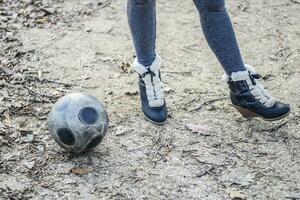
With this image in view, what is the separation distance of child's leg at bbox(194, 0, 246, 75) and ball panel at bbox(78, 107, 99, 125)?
813mm

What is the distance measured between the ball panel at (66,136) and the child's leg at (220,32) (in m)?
0.99

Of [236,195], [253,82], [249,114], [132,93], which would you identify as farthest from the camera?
[132,93]

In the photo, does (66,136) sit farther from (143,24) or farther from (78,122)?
(143,24)

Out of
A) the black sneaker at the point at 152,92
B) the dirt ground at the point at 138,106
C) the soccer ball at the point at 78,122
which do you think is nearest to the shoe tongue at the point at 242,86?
the dirt ground at the point at 138,106

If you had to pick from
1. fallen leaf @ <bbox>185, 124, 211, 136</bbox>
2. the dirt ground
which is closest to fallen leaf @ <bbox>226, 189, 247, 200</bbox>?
the dirt ground

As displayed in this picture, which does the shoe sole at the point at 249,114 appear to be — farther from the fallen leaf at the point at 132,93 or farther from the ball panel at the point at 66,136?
the ball panel at the point at 66,136

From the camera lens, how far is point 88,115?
9.82 feet

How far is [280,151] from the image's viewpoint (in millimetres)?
3225

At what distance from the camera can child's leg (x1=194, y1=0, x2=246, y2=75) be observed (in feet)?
9.77

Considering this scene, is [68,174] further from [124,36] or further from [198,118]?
[124,36]

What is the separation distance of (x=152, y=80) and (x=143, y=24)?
16.8 inches

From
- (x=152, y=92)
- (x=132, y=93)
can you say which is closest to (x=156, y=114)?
(x=152, y=92)

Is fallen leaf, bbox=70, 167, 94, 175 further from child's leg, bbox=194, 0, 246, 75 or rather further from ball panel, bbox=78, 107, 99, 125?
child's leg, bbox=194, 0, 246, 75

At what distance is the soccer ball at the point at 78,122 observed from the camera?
2963 millimetres
